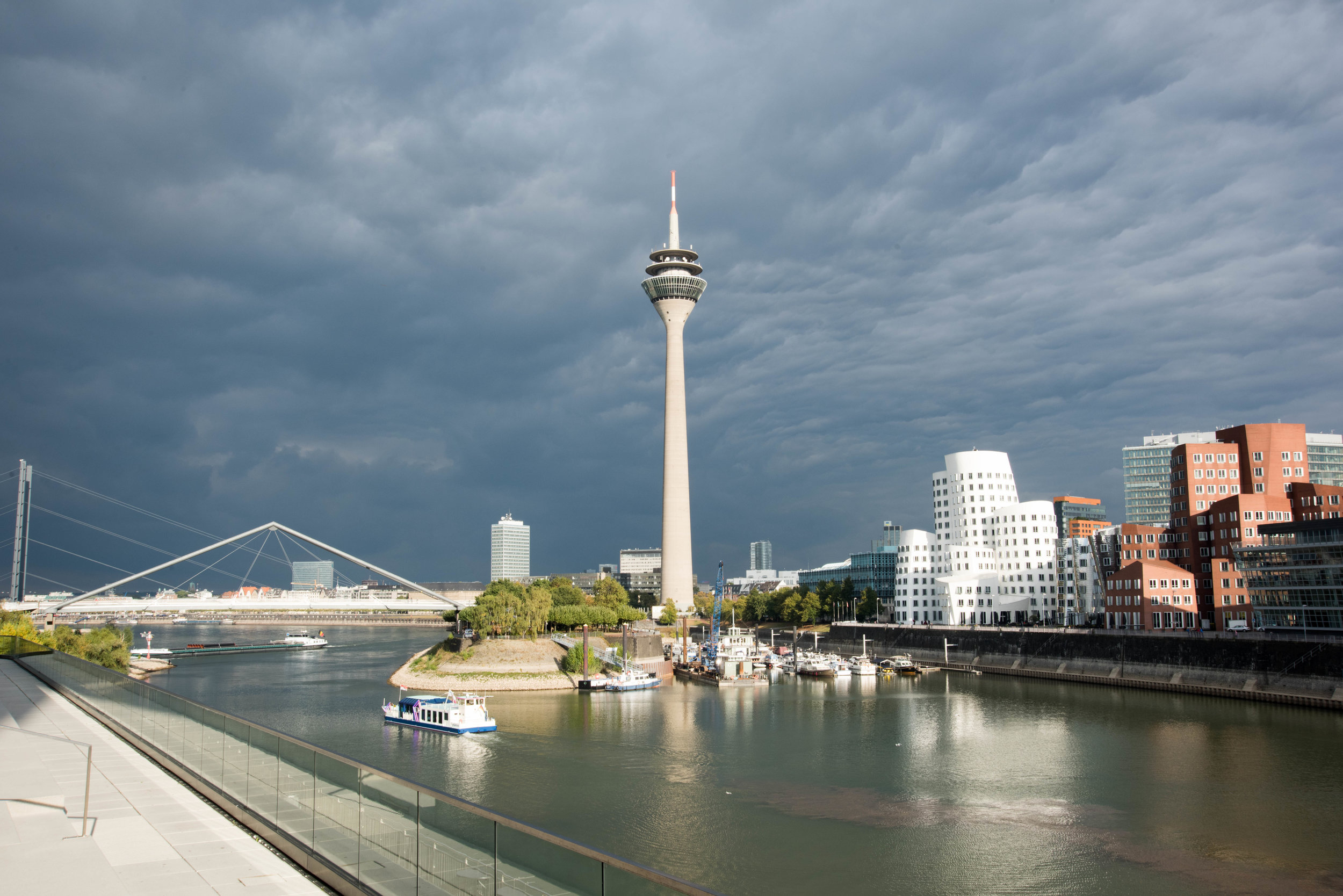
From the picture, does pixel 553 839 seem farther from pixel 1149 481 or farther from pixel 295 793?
pixel 1149 481

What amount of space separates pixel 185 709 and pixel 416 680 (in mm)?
44258

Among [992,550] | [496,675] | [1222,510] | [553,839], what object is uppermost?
[1222,510]

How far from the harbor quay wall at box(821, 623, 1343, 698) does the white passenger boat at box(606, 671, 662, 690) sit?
87.6 feet

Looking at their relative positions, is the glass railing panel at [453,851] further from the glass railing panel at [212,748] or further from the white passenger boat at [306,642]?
the white passenger boat at [306,642]

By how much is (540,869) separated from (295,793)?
4.00 metres

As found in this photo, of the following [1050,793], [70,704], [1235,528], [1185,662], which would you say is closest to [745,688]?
[1185,662]

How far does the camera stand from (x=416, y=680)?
176 ft

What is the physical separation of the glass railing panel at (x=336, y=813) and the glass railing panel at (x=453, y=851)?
110 centimetres

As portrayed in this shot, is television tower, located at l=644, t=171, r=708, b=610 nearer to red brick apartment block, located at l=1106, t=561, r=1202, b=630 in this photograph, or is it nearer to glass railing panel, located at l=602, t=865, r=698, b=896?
red brick apartment block, located at l=1106, t=561, r=1202, b=630

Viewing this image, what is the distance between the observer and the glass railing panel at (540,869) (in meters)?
5.90

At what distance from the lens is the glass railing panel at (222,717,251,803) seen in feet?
32.4

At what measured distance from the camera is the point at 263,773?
9.48 meters

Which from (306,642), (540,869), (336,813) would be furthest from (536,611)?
(540,869)

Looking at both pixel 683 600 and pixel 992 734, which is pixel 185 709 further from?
pixel 683 600
